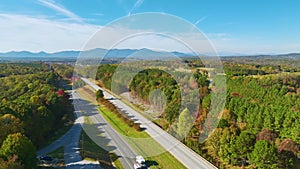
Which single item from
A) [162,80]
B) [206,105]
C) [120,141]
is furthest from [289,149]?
[162,80]

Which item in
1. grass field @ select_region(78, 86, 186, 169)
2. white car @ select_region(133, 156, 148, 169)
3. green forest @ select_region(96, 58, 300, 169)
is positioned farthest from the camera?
grass field @ select_region(78, 86, 186, 169)

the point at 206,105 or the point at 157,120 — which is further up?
the point at 206,105

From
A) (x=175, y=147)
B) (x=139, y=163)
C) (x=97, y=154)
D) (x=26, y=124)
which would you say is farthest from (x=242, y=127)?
(x=26, y=124)

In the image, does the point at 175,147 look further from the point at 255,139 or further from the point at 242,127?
the point at 242,127

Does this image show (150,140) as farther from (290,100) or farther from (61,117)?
(290,100)

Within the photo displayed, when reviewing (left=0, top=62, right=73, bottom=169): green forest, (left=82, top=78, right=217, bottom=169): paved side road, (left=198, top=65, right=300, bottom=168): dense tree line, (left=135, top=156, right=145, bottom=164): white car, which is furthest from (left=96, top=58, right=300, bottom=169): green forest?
(left=0, top=62, right=73, bottom=169): green forest

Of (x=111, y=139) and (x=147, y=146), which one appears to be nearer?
(x=147, y=146)

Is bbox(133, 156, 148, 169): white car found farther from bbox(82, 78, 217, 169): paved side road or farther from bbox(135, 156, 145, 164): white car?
bbox(82, 78, 217, 169): paved side road

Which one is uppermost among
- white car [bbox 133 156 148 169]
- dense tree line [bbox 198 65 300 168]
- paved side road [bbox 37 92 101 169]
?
dense tree line [bbox 198 65 300 168]
